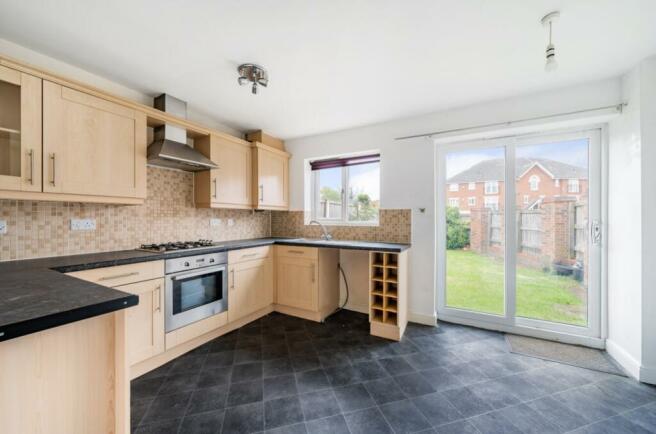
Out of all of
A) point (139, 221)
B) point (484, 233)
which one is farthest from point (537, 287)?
point (139, 221)

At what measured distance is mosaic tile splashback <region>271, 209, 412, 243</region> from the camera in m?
2.95

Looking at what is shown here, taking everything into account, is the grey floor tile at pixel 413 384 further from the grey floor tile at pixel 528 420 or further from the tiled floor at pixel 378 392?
the grey floor tile at pixel 528 420

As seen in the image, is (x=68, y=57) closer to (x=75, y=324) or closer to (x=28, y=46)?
(x=28, y=46)

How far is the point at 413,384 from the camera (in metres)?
1.80

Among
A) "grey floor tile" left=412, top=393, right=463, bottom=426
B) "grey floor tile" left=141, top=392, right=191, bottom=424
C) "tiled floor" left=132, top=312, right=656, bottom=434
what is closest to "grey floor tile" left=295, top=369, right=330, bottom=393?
"tiled floor" left=132, top=312, right=656, bottom=434

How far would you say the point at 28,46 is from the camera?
5.65ft

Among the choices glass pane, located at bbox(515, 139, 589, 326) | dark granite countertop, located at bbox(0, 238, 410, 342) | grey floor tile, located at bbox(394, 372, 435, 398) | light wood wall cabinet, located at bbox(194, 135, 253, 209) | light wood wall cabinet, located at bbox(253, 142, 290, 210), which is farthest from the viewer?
light wood wall cabinet, located at bbox(253, 142, 290, 210)

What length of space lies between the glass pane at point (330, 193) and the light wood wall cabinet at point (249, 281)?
1015 millimetres

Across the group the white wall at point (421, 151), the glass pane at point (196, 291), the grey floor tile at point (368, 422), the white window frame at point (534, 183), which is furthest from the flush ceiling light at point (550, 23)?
the glass pane at point (196, 291)

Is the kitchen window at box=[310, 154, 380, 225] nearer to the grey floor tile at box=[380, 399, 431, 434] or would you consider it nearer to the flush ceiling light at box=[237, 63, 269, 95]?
the flush ceiling light at box=[237, 63, 269, 95]

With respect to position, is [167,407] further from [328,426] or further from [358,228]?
[358,228]

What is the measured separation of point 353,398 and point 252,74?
2.47m

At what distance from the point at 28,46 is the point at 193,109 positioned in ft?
3.86

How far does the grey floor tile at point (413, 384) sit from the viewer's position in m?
1.71
